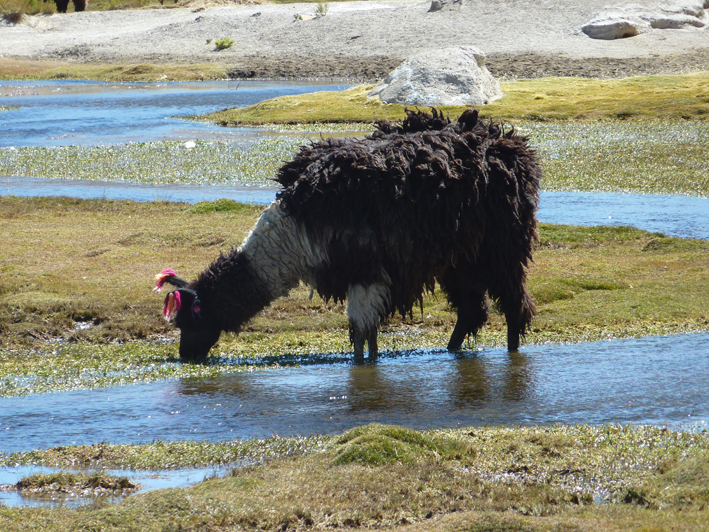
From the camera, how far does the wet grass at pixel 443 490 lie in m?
4.77

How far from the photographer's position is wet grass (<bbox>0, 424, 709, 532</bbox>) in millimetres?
4770

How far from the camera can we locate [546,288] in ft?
40.1

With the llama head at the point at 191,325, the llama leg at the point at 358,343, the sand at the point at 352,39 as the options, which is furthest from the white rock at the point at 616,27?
the llama head at the point at 191,325

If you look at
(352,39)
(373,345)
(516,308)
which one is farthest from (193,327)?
(352,39)

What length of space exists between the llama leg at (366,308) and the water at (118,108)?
1009 inches

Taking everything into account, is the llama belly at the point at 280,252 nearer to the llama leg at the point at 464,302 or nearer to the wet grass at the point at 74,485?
the llama leg at the point at 464,302

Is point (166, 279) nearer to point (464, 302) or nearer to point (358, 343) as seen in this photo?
point (358, 343)

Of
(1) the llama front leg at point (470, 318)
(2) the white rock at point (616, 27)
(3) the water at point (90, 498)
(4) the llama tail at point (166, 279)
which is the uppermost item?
(2) the white rock at point (616, 27)

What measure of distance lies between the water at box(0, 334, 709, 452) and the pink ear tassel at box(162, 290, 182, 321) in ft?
3.52

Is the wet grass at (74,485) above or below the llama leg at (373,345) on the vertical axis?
above

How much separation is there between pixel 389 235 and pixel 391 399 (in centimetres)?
182

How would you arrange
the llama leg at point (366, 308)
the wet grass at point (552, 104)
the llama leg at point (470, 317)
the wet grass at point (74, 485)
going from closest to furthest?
the wet grass at point (74, 485) < the llama leg at point (366, 308) < the llama leg at point (470, 317) < the wet grass at point (552, 104)

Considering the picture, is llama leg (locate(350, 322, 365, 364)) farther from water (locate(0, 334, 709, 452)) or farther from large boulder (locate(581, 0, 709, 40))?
large boulder (locate(581, 0, 709, 40))

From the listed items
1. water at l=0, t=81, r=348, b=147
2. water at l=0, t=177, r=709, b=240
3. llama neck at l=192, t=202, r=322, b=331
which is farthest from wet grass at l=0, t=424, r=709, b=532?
water at l=0, t=81, r=348, b=147
